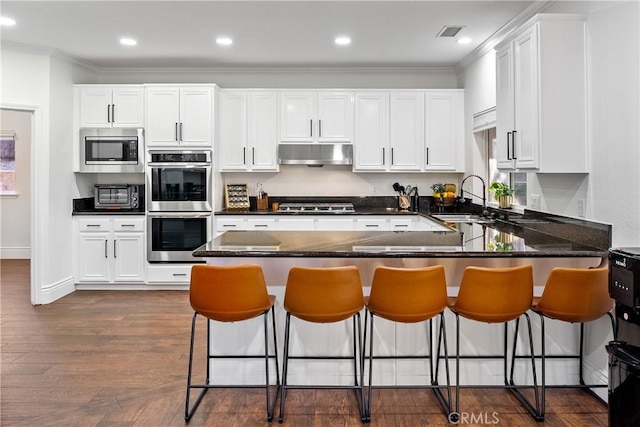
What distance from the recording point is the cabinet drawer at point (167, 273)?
5477mm

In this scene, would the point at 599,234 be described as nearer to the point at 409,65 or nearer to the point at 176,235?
the point at 409,65

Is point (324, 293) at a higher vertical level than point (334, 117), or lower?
lower

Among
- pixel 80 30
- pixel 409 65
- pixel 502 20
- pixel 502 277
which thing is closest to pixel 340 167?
pixel 409 65

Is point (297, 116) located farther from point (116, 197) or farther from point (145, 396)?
point (145, 396)

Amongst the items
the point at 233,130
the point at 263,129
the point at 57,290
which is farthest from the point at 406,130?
the point at 57,290

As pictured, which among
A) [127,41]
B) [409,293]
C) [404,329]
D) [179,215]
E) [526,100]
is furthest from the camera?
[179,215]

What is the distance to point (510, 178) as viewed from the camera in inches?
183

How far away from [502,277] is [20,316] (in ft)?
14.8

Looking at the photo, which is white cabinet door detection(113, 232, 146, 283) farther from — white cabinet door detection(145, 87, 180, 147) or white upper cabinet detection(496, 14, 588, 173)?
white upper cabinet detection(496, 14, 588, 173)

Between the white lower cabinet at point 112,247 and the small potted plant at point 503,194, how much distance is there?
13.0 feet

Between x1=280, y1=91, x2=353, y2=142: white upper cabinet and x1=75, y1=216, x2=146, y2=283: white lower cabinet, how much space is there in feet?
6.99

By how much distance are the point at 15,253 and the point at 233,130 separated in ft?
15.9

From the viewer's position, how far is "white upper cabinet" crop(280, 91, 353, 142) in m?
5.64

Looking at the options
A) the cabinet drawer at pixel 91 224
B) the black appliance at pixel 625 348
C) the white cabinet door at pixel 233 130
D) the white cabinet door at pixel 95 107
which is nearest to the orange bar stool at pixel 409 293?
the black appliance at pixel 625 348
